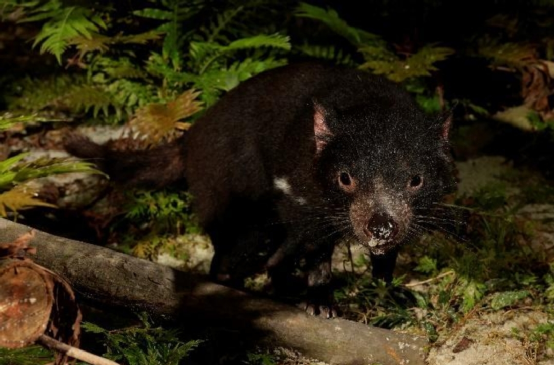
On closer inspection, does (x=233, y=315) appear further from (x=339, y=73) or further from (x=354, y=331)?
(x=339, y=73)

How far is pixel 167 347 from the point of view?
9.35ft

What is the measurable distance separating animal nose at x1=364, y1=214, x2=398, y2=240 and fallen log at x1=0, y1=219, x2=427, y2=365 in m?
0.46

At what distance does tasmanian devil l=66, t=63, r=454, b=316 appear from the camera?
3.03 metres

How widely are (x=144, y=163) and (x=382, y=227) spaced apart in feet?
5.90

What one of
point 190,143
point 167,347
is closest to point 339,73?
point 190,143

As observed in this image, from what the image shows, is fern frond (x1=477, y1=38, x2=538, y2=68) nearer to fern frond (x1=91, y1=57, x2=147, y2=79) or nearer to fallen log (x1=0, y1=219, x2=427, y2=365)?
fern frond (x1=91, y1=57, x2=147, y2=79)

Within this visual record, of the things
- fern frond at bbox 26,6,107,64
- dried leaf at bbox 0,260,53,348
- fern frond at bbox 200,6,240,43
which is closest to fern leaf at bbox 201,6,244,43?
fern frond at bbox 200,6,240,43

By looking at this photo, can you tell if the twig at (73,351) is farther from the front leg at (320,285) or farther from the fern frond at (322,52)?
the fern frond at (322,52)

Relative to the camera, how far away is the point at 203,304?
9.55 feet

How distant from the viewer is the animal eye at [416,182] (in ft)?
9.98

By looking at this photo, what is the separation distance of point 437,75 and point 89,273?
3.32 m

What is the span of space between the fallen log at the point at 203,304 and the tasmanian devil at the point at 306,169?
31 centimetres

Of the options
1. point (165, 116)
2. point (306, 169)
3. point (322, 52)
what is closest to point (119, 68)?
point (165, 116)

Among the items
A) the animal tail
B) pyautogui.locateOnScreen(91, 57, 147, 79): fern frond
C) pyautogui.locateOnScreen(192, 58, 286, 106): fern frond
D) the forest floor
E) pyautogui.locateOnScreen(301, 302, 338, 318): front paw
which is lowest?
the forest floor
